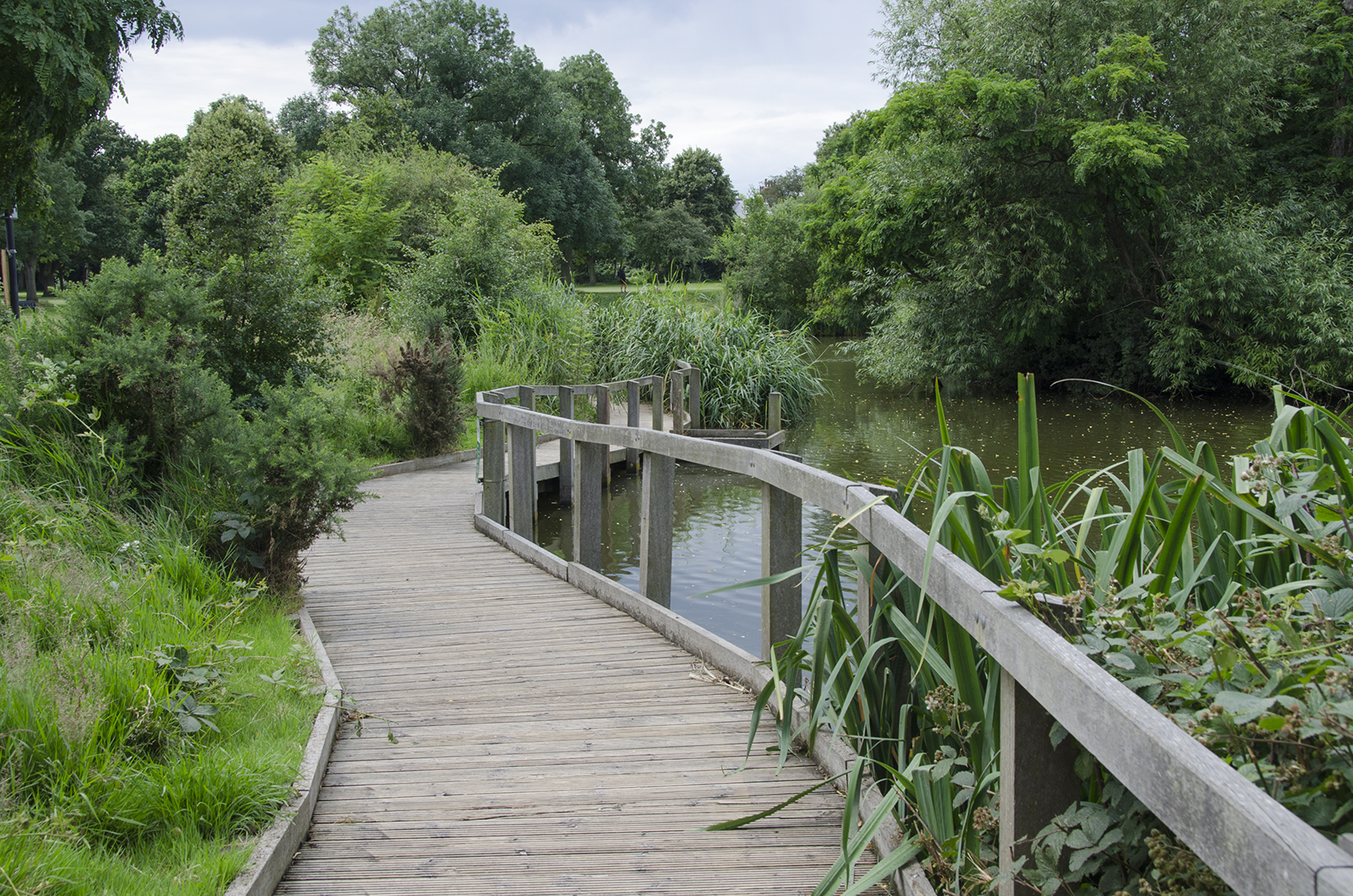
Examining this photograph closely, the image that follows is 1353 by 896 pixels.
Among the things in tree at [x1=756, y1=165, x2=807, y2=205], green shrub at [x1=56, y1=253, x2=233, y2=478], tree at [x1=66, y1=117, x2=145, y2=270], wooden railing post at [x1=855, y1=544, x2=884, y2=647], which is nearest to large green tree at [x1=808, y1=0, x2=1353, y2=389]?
green shrub at [x1=56, y1=253, x2=233, y2=478]

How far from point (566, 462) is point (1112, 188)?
1438cm

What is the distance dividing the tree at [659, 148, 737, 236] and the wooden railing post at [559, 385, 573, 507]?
53.2 meters

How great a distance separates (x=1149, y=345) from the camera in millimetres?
21266

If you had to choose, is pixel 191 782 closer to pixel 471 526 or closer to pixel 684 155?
pixel 471 526

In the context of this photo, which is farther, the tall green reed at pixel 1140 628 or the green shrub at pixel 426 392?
the green shrub at pixel 426 392

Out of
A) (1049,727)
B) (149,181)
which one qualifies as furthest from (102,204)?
(1049,727)

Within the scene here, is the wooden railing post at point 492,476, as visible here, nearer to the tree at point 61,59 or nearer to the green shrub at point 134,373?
the green shrub at point 134,373

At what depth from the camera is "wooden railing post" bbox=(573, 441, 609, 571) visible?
5.40 metres

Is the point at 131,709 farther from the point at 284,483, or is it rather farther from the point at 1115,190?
the point at 1115,190

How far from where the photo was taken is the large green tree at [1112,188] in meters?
18.9

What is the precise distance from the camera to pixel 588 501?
18.1 feet

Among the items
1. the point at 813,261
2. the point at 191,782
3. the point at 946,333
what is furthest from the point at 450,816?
the point at 813,261

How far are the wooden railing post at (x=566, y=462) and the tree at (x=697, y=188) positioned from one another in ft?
174

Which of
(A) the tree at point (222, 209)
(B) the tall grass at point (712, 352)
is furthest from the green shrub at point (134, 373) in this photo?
(B) the tall grass at point (712, 352)
